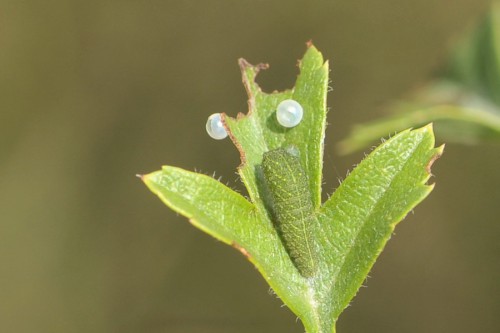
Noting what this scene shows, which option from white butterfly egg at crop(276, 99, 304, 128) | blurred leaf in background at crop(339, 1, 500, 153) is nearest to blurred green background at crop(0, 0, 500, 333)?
blurred leaf in background at crop(339, 1, 500, 153)

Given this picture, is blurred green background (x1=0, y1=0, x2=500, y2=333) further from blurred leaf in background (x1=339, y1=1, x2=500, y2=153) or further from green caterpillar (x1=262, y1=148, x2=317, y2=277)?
green caterpillar (x1=262, y1=148, x2=317, y2=277)

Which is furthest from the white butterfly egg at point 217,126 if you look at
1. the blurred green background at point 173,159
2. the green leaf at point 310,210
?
the blurred green background at point 173,159

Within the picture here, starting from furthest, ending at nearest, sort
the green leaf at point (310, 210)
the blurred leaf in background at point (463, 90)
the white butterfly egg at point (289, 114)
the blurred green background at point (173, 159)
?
the blurred green background at point (173, 159)
the blurred leaf in background at point (463, 90)
the white butterfly egg at point (289, 114)
the green leaf at point (310, 210)

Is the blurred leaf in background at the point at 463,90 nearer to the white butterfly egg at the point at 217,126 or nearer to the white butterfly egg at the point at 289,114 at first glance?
the white butterfly egg at the point at 289,114

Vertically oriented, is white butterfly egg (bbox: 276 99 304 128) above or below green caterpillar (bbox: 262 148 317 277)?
above

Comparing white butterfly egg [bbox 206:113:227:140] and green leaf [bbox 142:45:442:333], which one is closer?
green leaf [bbox 142:45:442:333]

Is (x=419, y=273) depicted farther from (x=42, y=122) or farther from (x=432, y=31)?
Result: (x=42, y=122)

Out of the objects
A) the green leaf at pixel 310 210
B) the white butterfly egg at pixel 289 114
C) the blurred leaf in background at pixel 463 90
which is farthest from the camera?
the blurred leaf in background at pixel 463 90
